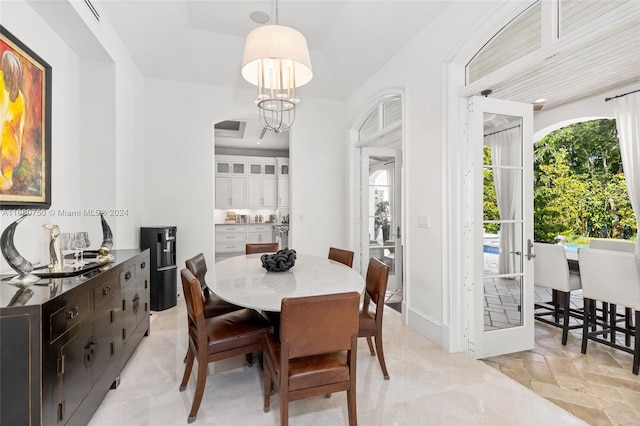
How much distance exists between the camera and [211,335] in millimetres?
1912

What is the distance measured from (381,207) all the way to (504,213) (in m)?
2.07

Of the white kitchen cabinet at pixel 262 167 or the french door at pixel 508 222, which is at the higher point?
the white kitchen cabinet at pixel 262 167

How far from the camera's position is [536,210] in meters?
6.16

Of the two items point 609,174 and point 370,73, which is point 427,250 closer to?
point 370,73

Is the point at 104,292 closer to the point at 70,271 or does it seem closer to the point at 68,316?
the point at 70,271

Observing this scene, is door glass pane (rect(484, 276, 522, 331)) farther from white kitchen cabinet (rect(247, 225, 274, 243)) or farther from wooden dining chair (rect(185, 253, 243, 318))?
white kitchen cabinet (rect(247, 225, 274, 243))

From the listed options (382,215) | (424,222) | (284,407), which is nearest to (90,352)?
(284,407)

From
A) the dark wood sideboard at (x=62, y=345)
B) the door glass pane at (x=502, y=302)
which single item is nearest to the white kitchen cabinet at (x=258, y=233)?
the dark wood sideboard at (x=62, y=345)

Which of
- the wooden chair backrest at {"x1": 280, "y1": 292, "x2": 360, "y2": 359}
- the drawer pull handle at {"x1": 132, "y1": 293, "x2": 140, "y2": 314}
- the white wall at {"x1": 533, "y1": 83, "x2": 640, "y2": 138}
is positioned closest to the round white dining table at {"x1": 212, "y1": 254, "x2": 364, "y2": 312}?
the wooden chair backrest at {"x1": 280, "y1": 292, "x2": 360, "y2": 359}

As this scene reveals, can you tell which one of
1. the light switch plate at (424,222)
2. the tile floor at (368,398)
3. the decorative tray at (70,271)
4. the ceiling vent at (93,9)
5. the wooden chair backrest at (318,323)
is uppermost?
the ceiling vent at (93,9)

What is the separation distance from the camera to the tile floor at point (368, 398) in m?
1.86

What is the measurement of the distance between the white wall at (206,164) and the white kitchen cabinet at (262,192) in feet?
10.8

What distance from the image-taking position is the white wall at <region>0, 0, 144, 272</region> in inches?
88.2

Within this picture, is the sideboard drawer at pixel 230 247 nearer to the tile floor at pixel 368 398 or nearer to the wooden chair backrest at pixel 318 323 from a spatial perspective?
the tile floor at pixel 368 398
